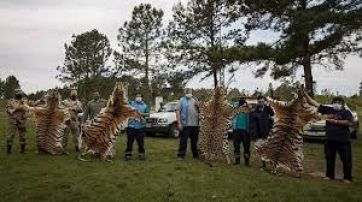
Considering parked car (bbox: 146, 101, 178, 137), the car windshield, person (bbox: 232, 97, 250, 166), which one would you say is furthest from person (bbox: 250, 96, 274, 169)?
the car windshield

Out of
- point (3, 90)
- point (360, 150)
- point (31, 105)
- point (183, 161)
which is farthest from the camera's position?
point (3, 90)

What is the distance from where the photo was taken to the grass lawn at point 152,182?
9320mm

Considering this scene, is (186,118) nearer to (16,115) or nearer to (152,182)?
(152,182)

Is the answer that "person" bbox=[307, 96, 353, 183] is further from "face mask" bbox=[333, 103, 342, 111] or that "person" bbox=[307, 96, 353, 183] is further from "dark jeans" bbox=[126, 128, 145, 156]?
"dark jeans" bbox=[126, 128, 145, 156]

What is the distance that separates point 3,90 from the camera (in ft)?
281

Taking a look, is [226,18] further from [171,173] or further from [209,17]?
[171,173]

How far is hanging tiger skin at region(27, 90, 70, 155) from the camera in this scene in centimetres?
1488

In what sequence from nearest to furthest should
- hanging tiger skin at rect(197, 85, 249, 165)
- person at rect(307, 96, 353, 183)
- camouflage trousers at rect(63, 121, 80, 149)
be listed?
person at rect(307, 96, 353, 183) < hanging tiger skin at rect(197, 85, 249, 165) < camouflage trousers at rect(63, 121, 80, 149)

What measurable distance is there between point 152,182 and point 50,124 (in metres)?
5.34

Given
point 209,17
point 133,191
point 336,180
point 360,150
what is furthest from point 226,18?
point 133,191

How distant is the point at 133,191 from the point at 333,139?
4975mm

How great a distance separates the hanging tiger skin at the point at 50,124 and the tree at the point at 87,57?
4510 centimetres

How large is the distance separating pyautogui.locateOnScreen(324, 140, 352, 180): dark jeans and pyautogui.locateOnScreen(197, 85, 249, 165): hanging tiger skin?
2713mm

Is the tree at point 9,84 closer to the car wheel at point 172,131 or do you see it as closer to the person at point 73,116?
the car wheel at point 172,131
